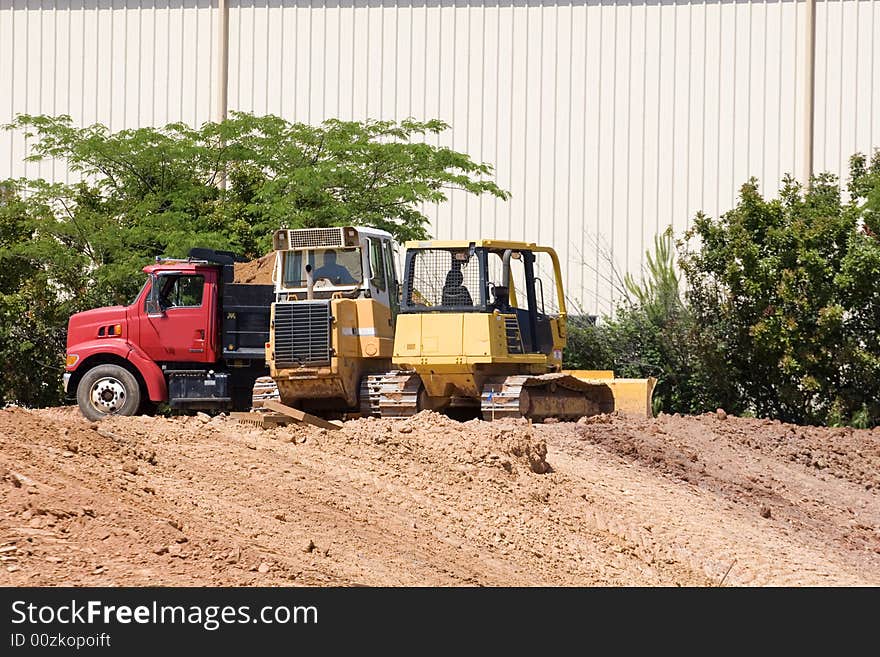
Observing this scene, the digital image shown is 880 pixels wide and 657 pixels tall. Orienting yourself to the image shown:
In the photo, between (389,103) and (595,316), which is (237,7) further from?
(595,316)

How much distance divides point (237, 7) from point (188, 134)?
6.24 meters

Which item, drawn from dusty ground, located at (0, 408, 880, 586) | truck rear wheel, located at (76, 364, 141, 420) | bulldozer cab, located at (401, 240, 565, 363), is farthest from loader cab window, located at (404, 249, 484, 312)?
truck rear wheel, located at (76, 364, 141, 420)

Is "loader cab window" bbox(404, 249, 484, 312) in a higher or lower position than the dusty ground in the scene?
higher

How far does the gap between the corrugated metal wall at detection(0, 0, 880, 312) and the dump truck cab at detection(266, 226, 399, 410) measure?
12155 millimetres

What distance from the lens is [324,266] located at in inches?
→ 825

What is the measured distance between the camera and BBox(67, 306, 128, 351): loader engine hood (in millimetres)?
22141

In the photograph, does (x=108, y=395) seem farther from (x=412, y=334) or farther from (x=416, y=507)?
(x=416, y=507)

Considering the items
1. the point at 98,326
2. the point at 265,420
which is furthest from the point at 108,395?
the point at 265,420

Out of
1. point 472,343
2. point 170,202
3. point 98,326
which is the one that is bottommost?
point 472,343

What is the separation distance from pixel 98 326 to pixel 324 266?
4240 millimetres

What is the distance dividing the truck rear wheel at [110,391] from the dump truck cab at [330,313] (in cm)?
314

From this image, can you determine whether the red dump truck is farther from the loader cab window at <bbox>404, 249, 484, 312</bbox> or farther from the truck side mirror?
the loader cab window at <bbox>404, 249, 484, 312</bbox>
